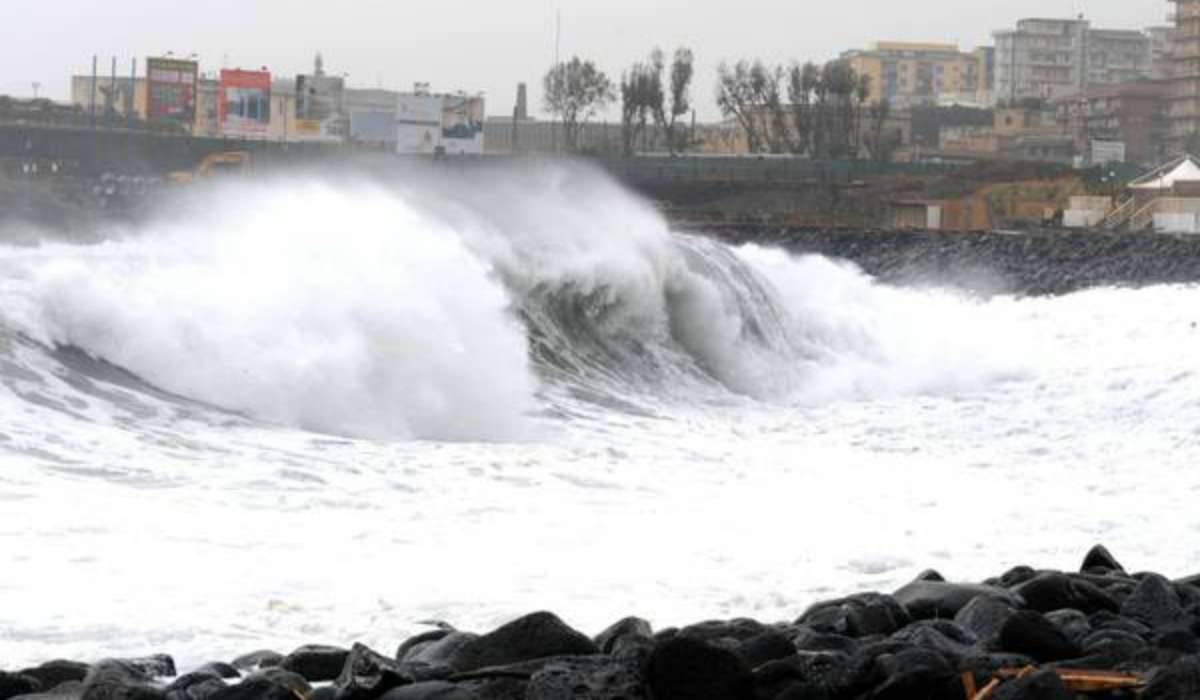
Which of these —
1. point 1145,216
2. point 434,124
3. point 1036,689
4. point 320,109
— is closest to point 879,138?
point 434,124

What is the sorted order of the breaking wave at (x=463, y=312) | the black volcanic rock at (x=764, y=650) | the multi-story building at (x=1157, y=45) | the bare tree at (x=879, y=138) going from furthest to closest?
the multi-story building at (x=1157, y=45)
the bare tree at (x=879, y=138)
the breaking wave at (x=463, y=312)
the black volcanic rock at (x=764, y=650)

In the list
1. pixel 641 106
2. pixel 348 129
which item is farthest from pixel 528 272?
pixel 641 106

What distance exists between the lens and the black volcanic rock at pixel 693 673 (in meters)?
7.53

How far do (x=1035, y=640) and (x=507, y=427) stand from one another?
37.4 ft

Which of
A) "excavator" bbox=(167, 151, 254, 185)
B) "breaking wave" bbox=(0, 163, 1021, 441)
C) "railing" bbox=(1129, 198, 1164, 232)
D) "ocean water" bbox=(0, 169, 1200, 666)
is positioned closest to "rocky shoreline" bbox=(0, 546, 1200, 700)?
"ocean water" bbox=(0, 169, 1200, 666)

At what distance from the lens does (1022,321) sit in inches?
1449

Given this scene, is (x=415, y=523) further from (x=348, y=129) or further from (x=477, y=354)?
(x=348, y=129)

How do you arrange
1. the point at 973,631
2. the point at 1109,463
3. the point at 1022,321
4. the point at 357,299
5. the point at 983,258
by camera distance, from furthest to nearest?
the point at 983,258
the point at 1022,321
the point at 357,299
the point at 1109,463
the point at 973,631

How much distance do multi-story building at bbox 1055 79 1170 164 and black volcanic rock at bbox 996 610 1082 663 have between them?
115567 mm

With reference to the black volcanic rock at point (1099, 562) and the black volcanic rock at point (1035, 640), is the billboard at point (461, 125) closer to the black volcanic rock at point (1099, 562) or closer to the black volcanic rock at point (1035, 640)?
the black volcanic rock at point (1099, 562)

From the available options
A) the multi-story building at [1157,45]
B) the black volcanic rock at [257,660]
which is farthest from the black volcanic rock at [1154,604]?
the multi-story building at [1157,45]

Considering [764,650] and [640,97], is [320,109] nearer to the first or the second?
[640,97]

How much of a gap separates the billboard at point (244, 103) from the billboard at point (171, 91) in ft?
4.80

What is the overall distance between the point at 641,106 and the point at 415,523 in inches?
3423
